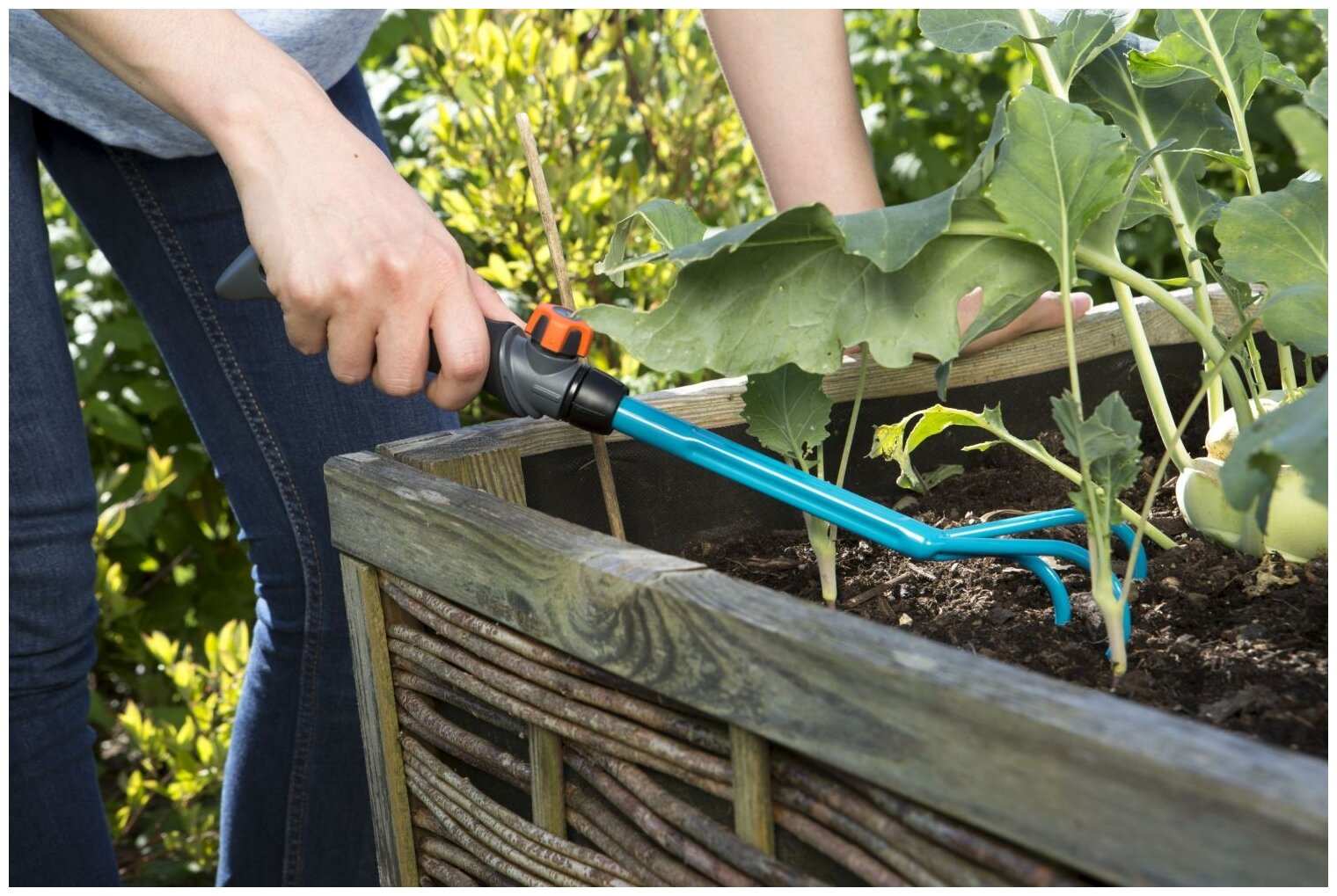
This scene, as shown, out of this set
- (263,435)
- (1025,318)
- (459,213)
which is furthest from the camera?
(459,213)

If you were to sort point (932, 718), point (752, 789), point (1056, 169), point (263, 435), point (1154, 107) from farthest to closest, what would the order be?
point (263, 435) < point (1154, 107) < point (1056, 169) < point (752, 789) < point (932, 718)

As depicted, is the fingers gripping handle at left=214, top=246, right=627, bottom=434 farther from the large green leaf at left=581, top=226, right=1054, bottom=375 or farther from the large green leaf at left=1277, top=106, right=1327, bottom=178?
the large green leaf at left=1277, top=106, right=1327, bottom=178

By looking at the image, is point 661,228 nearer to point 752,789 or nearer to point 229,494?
point 752,789

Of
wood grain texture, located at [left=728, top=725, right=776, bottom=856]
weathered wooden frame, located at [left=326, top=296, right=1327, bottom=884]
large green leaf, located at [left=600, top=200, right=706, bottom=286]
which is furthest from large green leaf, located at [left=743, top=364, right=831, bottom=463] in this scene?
wood grain texture, located at [left=728, top=725, right=776, bottom=856]

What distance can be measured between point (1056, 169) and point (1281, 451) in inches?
10.4

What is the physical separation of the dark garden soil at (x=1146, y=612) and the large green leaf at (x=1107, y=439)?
0.34 ft

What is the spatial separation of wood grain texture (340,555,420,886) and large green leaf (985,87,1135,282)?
0.51 metres

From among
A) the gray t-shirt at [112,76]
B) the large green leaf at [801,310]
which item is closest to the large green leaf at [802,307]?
the large green leaf at [801,310]

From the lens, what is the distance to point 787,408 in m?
0.92

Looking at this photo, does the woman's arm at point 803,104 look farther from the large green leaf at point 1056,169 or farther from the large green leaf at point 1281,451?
the large green leaf at point 1281,451

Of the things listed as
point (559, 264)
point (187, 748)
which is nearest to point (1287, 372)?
point (559, 264)

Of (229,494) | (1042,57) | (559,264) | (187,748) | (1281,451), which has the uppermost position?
(1042,57)

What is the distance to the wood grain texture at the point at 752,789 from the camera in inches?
24.6

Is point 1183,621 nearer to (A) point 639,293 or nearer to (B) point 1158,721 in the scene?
(B) point 1158,721
